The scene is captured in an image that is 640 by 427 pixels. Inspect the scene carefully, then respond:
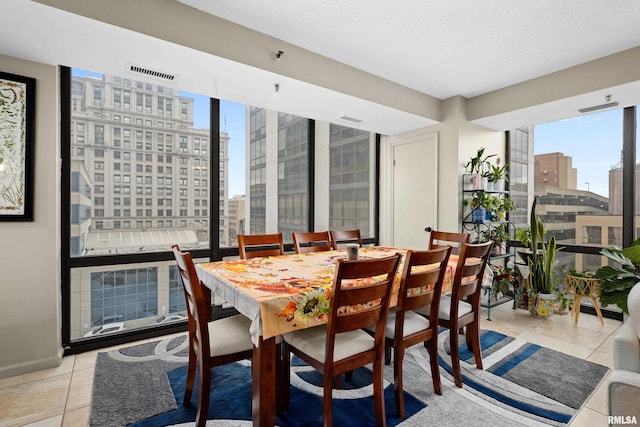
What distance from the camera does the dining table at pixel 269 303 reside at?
1.49 meters

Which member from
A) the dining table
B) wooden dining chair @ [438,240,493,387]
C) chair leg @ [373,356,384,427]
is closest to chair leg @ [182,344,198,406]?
the dining table

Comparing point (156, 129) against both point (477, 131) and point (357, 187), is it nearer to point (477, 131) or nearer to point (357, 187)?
point (357, 187)

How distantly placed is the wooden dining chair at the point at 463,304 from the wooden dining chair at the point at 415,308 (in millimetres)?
156

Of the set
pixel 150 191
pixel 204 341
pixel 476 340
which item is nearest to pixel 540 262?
pixel 476 340

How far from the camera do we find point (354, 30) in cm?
253

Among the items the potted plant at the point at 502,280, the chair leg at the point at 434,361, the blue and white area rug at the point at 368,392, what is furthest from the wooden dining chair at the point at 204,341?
the potted plant at the point at 502,280

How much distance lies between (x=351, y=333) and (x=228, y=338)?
2.26ft

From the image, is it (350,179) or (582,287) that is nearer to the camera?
(582,287)

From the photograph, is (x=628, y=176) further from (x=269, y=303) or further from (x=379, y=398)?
(x=269, y=303)

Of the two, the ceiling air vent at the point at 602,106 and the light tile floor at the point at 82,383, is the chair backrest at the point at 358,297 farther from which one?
the ceiling air vent at the point at 602,106

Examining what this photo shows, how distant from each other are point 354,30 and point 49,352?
3.40 meters

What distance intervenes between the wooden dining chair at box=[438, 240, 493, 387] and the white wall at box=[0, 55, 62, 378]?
9.51ft

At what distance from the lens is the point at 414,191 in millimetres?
4332

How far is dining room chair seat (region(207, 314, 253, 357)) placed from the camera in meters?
1.71
